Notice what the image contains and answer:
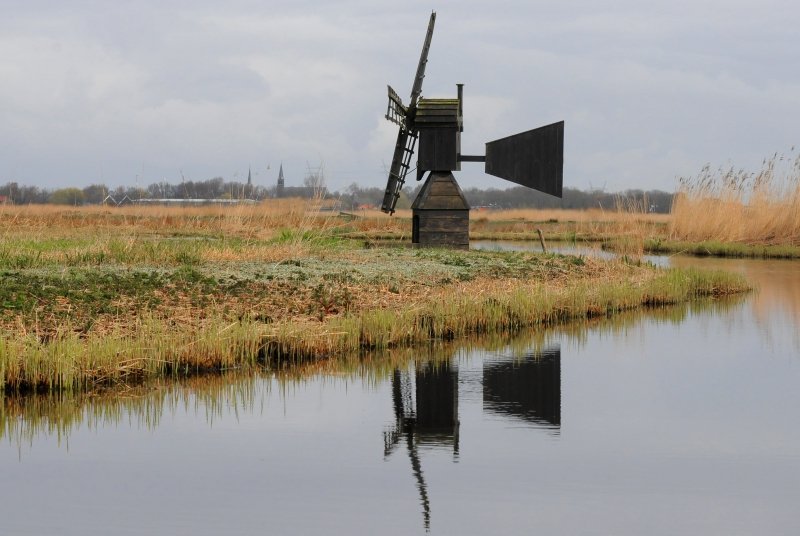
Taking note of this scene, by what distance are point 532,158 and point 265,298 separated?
36.1 ft

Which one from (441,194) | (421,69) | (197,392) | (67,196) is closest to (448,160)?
(441,194)

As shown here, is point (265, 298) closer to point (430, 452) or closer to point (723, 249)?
point (430, 452)

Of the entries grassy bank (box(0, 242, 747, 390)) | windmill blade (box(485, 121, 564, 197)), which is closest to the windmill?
windmill blade (box(485, 121, 564, 197))

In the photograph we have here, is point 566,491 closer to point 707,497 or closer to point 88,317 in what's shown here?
point 707,497

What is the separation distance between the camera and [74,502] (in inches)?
203

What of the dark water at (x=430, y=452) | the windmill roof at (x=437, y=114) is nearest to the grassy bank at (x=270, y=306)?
the dark water at (x=430, y=452)

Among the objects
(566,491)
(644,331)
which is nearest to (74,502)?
(566,491)

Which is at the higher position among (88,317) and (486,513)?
(88,317)

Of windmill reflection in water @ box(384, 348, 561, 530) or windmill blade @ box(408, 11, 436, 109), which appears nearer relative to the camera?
windmill reflection in water @ box(384, 348, 561, 530)

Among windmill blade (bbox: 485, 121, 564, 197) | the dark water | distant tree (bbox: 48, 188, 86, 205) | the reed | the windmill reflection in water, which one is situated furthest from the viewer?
distant tree (bbox: 48, 188, 86, 205)

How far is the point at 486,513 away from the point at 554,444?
1.64m

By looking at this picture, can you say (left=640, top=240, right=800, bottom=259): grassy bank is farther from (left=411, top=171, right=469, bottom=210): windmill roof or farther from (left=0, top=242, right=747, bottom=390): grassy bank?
(left=0, top=242, right=747, bottom=390): grassy bank

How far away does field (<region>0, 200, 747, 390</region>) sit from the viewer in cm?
828

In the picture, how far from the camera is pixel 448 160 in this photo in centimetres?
2127
